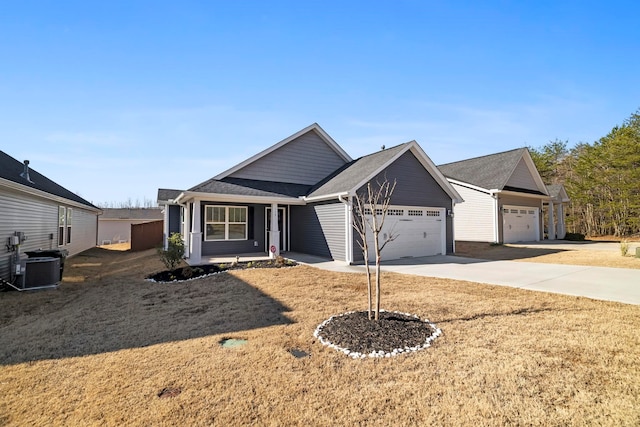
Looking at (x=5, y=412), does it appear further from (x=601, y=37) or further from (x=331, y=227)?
(x=601, y=37)

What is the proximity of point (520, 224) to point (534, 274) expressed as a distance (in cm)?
1401

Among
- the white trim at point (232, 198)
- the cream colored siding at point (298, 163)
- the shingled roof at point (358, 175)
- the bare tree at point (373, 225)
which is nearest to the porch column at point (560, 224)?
the shingled roof at point (358, 175)

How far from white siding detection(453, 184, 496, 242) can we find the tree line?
14948mm

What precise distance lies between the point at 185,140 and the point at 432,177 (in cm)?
1102

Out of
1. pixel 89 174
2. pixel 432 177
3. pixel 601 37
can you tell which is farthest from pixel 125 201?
pixel 601 37

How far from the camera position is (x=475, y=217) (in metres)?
20.2

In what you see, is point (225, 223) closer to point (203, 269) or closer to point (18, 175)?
point (203, 269)

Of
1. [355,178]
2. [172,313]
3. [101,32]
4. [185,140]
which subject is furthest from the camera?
[185,140]

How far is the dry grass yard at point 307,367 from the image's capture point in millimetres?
2721

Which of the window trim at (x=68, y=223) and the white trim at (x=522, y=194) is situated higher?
the white trim at (x=522, y=194)

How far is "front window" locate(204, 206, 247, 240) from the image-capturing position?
13930 millimetres

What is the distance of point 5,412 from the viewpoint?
2.83 m

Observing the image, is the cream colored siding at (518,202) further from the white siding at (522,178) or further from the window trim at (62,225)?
the window trim at (62,225)

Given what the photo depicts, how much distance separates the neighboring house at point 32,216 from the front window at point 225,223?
5906mm
